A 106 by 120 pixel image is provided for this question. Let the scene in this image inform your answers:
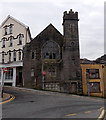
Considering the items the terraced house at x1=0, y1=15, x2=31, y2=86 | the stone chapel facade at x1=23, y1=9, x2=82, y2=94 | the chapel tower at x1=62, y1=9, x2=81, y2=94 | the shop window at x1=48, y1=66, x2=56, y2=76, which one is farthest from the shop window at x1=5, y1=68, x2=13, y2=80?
the chapel tower at x1=62, y1=9, x2=81, y2=94

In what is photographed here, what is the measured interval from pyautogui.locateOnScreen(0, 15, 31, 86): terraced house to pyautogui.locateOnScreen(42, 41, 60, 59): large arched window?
4723 millimetres

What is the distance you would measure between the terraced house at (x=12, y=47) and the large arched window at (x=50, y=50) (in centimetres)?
472

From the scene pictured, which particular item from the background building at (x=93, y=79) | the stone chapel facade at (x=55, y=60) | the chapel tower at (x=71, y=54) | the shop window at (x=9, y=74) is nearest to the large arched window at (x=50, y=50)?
the stone chapel facade at (x=55, y=60)

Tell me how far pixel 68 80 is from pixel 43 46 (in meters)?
8.44

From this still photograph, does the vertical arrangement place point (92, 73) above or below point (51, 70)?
below

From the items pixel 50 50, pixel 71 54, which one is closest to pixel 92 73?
pixel 71 54

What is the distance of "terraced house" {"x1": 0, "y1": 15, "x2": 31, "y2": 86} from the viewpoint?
1267 inches

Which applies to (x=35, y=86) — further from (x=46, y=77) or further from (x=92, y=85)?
(x=92, y=85)

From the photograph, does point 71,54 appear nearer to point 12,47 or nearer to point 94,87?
point 94,87

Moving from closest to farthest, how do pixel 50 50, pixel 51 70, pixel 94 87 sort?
pixel 51 70
pixel 94 87
pixel 50 50

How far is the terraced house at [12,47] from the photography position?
32.2 meters

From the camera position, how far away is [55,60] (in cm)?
3102

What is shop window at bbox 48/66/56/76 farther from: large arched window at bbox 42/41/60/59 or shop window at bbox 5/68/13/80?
shop window at bbox 5/68/13/80

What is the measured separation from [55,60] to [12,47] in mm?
10803
